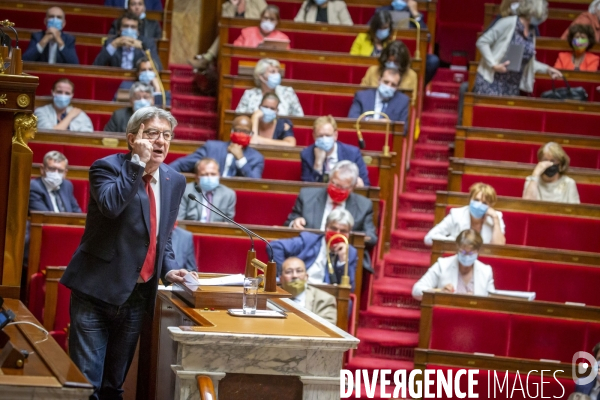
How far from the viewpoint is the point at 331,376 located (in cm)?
190

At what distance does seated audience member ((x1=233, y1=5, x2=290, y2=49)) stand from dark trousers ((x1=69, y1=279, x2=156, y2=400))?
132 inches

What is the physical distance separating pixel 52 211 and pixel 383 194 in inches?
54.1

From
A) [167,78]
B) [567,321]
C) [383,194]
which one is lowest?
[567,321]

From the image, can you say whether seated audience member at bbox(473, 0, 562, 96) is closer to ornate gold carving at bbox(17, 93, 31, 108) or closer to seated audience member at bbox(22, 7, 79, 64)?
seated audience member at bbox(22, 7, 79, 64)

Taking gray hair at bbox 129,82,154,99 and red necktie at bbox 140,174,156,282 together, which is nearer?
red necktie at bbox 140,174,156,282

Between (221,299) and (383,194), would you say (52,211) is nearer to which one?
(383,194)

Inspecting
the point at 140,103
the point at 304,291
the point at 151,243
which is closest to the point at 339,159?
the point at 140,103

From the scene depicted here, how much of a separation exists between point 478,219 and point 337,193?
0.55 m

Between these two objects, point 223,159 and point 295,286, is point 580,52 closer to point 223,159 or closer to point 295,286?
point 223,159

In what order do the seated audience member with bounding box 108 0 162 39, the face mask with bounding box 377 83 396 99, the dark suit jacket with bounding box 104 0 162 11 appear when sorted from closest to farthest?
1. the face mask with bounding box 377 83 396 99
2. the seated audience member with bounding box 108 0 162 39
3. the dark suit jacket with bounding box 104 0 162 11

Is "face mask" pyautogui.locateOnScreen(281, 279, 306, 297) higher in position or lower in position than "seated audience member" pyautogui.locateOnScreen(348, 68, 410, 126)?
lower

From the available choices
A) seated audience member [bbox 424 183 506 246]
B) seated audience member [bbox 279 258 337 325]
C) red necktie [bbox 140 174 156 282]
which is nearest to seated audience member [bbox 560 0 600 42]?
seated audience member [bbox 424 183 506 246]

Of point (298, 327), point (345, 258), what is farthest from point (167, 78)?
point (298, 327)

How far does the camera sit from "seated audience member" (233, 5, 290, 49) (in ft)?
17.5
